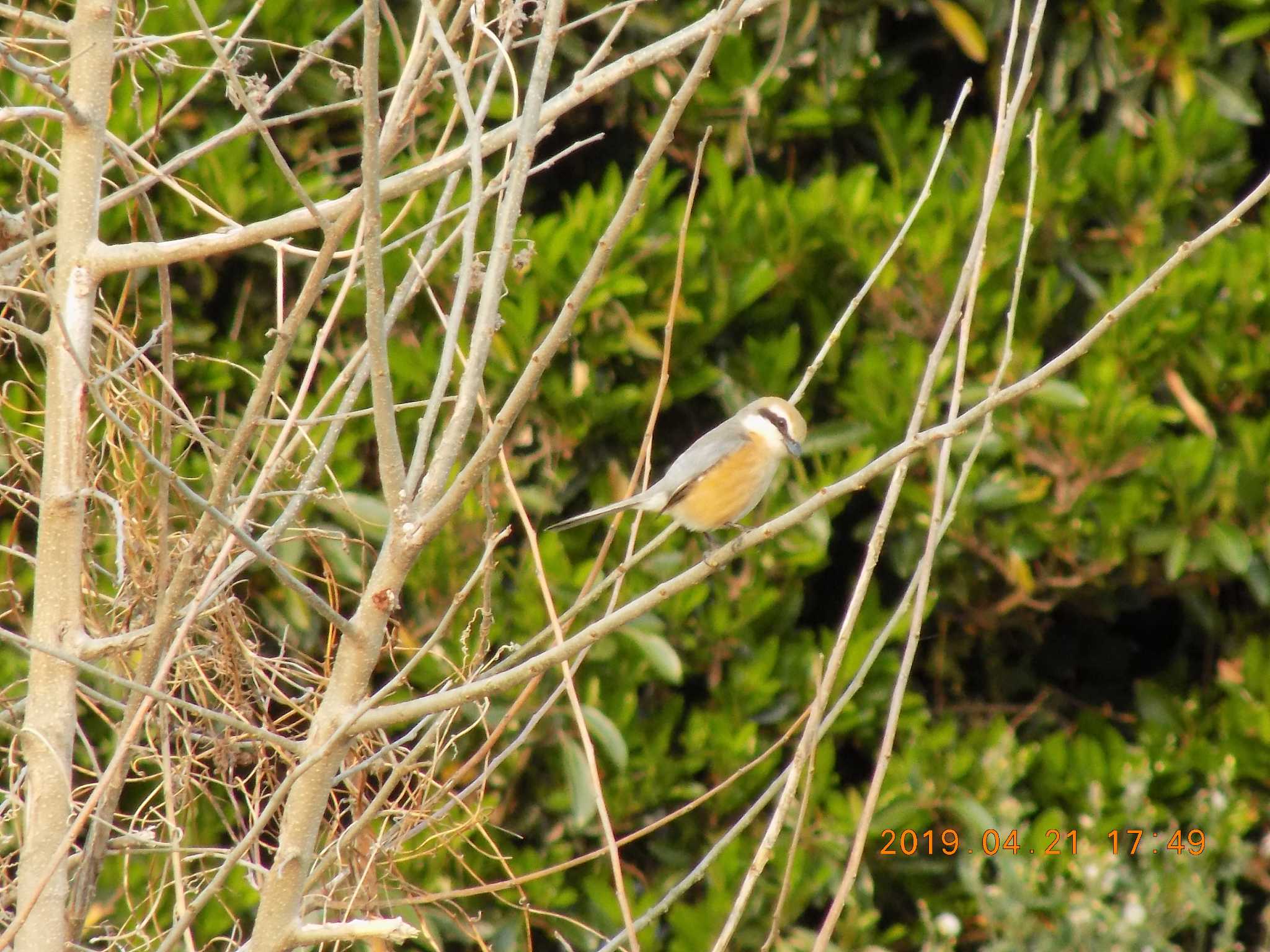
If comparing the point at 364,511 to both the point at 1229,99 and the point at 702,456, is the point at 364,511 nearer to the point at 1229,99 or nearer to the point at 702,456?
the point at 702,456

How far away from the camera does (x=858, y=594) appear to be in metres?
1.80

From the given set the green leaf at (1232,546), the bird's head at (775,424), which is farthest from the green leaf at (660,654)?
the green leaf at (1232,546)

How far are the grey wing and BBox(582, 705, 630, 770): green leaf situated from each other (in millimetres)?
634

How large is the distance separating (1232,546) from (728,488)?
1.65 metres

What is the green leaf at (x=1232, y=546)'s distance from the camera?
3.96 meters

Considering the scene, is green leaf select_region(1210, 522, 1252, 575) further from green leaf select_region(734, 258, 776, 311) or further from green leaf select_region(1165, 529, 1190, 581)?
green leaf select_region(734, 258, 776, 311)

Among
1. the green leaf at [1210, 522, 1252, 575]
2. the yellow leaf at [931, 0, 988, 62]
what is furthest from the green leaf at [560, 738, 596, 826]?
the yellow leaf at [931, 0, 988, 62]

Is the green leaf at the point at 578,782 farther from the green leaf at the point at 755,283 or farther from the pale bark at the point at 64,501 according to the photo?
the pale bark at the point at 64,501

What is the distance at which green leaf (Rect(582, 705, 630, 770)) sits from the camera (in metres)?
3.58

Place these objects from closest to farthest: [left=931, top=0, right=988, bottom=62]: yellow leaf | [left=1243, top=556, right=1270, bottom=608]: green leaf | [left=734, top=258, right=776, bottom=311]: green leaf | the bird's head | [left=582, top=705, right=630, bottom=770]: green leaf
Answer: the bird's head, [left=582, top=705, right=630, bottom=770]: green leaf, [left=734, top=258, right=776, bottom=311]: green leaf, [left=1243, top=556, right=1270, bottom=608]: green leaf, [left=931, top=0, right=988, bottom=62]: yellow leaf

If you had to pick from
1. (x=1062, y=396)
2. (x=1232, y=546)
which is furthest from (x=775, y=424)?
(x=1232, y=546)

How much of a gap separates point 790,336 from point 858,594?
225 cm

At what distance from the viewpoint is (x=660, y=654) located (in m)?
3.62
